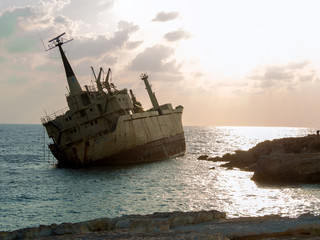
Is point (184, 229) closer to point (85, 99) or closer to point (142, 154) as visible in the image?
point (142, 154)

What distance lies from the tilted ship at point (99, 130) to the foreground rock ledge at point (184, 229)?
21030 millimetres

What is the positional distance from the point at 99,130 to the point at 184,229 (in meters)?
24.3

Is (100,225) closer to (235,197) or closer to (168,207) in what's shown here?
(168,207)

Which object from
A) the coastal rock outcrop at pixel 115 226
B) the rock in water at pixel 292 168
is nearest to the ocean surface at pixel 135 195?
the rock in water at pixel 292 168

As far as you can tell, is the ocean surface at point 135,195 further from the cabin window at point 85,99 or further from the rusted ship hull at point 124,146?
the cabin window at point 85,99

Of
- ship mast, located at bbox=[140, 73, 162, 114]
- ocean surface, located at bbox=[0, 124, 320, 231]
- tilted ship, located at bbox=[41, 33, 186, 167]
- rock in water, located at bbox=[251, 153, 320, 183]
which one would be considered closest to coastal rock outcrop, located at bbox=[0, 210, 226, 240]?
ocean surface, located at bbox=[0, 124, 320, 231]

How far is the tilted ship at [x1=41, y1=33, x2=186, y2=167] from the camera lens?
31531mm

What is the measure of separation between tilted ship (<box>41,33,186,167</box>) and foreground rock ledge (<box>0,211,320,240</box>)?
69.0 feet

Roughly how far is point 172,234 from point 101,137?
2299 cm

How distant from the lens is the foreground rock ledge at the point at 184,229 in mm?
8914

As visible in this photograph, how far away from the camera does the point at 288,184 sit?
72.1 feet

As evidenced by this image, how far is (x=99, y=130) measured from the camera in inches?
1303

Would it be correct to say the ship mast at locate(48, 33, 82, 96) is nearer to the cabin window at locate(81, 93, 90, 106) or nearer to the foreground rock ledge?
the cabin window at locate(81, 93, 90, 106)

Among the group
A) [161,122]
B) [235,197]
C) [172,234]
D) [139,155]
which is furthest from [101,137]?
[172,234]
